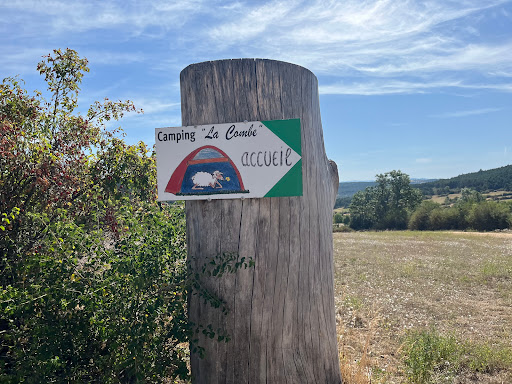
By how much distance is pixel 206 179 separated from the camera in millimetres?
3570

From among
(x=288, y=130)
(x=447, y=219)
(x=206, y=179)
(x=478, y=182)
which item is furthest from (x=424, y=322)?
(x=478, y=182)

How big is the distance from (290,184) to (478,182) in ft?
601

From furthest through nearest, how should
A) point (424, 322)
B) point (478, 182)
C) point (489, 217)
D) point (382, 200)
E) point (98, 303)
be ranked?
1. point (478, 182)
2. point (382, 200)
3. point (489, 217)
4. point (424, 322)
5. point (98, 303)

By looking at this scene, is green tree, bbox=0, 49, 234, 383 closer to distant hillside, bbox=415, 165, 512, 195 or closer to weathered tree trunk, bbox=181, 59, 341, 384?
weathered tree trunk, bbox=181, 59, 341, 384

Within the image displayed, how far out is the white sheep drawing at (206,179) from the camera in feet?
11.6

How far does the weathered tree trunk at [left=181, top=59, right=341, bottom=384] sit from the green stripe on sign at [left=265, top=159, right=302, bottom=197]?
0.21ft

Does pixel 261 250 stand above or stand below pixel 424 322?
above

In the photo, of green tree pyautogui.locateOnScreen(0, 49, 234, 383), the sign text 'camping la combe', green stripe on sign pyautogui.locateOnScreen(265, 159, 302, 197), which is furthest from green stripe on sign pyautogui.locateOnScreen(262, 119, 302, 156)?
green tree pyautogui.locateOnScreen(0, 49, 234, 383)

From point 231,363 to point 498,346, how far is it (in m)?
4.93

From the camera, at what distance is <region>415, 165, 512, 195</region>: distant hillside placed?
15210 centimetres

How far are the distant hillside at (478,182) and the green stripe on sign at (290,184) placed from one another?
492 ft

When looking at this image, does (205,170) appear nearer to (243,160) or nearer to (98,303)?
(243,160)

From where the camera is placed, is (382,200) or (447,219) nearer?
(447,219)

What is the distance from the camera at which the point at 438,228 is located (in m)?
63.0
